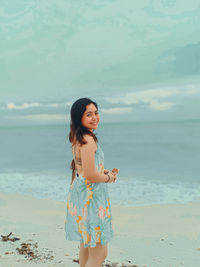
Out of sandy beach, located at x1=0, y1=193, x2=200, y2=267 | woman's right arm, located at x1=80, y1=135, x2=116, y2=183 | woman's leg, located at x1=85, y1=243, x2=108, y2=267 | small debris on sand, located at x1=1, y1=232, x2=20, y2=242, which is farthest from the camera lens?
small debris on sand, located at x1=1, y1=232, x2=20, y2=242

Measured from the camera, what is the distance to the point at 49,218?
19.3 ft

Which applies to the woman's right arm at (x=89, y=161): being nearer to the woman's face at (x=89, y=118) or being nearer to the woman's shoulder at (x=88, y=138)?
the woman's shoulder at (x=88, y=138)

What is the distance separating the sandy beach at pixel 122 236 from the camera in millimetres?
3865

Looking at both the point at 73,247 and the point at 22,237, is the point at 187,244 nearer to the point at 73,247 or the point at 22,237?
the point at 73,247

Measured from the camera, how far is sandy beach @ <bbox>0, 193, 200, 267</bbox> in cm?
387

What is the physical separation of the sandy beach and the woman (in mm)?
1242

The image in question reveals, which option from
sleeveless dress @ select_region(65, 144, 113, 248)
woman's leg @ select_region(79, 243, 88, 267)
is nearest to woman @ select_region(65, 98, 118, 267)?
sleeveless dress @ select_region(65, 144, 113, 248)

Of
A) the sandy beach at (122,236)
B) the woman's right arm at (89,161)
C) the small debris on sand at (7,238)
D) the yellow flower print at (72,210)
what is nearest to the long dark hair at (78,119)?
the woman's right arm at (89,161)

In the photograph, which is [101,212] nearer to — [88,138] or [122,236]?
[88,138]

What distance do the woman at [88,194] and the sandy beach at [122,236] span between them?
124cm

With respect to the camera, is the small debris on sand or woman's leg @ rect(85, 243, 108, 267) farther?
the small debris on sand

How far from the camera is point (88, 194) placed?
261 cm

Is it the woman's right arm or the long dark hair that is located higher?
the long dark hair

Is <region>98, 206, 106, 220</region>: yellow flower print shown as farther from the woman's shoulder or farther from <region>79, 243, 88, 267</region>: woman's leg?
the woman's shoulder
